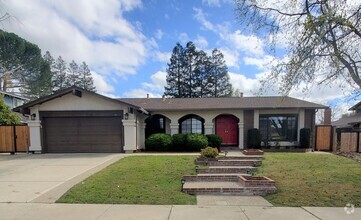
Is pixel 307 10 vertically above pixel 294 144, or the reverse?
pixel 307 10

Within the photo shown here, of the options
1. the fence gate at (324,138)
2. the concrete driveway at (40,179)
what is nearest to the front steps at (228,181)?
the concrete driveway at (40,179)

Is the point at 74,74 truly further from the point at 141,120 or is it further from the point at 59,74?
the point at 141,120

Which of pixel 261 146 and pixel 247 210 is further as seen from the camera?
pixel 261 146

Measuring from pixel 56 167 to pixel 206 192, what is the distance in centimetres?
665

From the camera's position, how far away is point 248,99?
762 inches

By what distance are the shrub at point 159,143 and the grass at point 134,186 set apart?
5.67 metres

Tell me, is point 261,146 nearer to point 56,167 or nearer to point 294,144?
point 294,144

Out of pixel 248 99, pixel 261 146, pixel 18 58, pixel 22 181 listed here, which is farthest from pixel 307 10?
pixel 18 58

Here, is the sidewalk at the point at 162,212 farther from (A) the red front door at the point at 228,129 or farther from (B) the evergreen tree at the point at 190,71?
(B) the evergreen tree at the point at 190,71

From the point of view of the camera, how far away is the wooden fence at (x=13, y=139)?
15.0 m

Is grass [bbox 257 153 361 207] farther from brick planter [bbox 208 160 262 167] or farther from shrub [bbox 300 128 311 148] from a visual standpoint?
shrub [bbox 300 128 311 148]

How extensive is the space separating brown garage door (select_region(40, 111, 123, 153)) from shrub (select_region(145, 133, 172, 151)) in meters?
1.82

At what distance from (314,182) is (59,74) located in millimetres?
47470

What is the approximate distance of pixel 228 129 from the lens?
59.0ft
